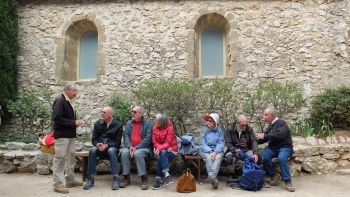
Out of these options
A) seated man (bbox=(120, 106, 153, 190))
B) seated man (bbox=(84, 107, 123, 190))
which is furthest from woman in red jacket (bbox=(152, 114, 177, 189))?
seated man (bbox=(84, 107, 123, 190))

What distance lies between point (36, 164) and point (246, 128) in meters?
4.16

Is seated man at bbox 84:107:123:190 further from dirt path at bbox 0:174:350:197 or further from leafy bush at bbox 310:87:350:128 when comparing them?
leafy bush at bbox 310:87:350:128

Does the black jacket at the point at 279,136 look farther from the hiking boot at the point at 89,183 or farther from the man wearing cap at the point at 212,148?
the hiking boot at the point at 89,183

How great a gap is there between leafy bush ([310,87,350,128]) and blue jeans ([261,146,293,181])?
8.04 ft

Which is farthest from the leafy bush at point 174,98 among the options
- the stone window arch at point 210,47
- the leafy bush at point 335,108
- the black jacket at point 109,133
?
the leafy bush at point 335,108

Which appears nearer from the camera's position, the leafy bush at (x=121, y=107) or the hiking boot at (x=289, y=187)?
the hiking boot at (x=289, y=187)

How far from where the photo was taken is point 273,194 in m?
5.86

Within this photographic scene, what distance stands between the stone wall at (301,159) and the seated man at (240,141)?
2.19 feet

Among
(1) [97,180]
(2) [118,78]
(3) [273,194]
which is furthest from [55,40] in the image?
(3) [273,194]

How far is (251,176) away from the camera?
605 centimetres

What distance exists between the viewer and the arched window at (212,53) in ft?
32.4

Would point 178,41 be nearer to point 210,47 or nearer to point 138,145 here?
point 210,47

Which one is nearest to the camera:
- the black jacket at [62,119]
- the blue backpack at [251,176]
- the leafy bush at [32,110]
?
the black jacket at [62,119]

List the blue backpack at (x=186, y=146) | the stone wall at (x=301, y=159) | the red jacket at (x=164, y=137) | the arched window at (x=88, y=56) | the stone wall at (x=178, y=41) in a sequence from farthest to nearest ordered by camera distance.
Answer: the arched window at (x=88, y=56) < the stone wall at (x=178, y=41) < the stone wall at (x=301, y=159) < the blue backpack at (x=186, y=146) < the red jacket at (x=164, y=137)
